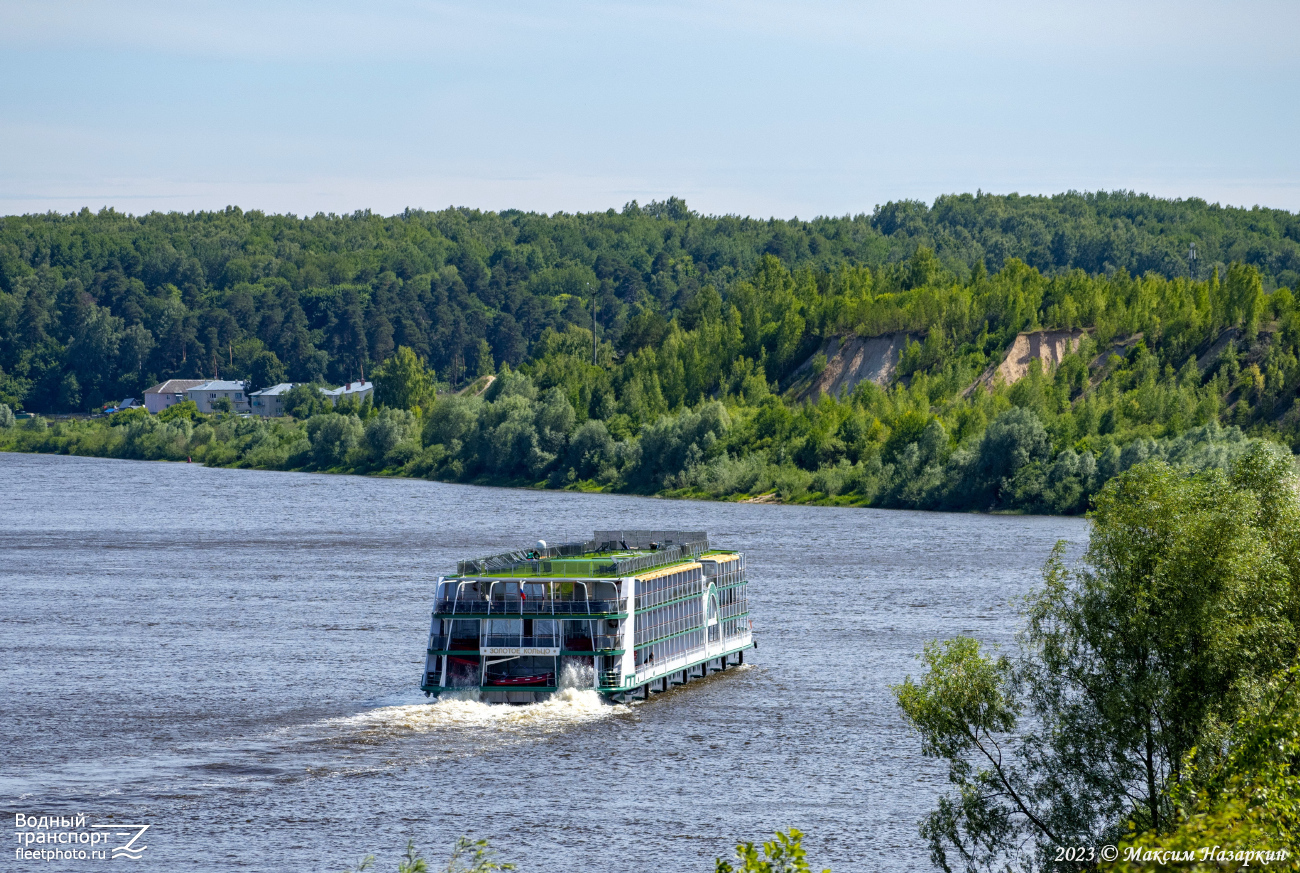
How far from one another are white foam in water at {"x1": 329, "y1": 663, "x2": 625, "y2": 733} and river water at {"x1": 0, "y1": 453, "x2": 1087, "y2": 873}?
0.38ft

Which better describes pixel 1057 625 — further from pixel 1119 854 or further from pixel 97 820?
pixel 97 820

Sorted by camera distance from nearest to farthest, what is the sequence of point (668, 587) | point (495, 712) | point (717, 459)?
point (495, 712), point (668, 587), point (717, 459)

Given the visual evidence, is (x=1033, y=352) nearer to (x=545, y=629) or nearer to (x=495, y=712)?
(x=545, y=629)

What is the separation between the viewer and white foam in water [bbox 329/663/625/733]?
4662 centimetres

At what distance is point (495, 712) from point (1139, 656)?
72.3ft

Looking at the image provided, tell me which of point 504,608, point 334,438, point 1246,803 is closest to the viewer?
point 1246,803

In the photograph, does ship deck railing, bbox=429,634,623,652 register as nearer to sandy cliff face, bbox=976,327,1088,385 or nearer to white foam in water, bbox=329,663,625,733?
white foam in water, bbox=329,663,625,733

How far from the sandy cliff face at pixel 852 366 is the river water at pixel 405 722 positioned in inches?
3468

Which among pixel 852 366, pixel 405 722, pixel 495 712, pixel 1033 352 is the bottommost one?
pixel 405 722

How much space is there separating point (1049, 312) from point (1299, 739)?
513ft

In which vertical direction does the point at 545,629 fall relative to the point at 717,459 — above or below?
below

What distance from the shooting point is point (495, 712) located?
47.5 m

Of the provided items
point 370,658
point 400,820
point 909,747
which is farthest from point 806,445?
point 400,820

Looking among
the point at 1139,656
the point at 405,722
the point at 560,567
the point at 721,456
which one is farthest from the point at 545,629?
the point at 721,456
